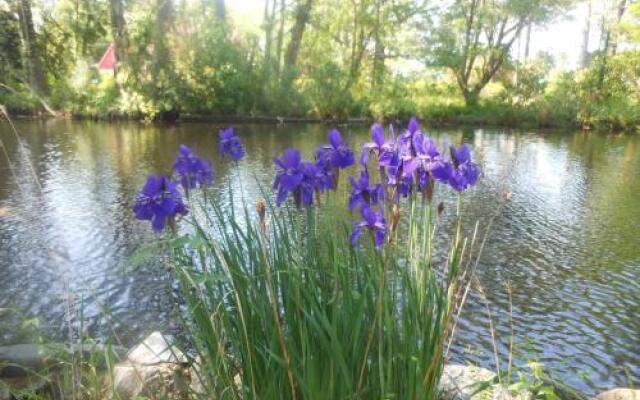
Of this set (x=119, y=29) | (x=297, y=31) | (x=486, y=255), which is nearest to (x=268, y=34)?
(x=297, y=31)

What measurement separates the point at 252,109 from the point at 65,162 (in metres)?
13.0

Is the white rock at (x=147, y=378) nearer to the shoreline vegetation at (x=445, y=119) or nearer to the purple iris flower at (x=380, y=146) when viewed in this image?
the purple iris flower at (x=380, y=146)

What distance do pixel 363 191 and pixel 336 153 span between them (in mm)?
172

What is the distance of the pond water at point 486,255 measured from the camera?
179 inches

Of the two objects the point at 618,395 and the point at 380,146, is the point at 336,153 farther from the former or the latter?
the point at 618,395

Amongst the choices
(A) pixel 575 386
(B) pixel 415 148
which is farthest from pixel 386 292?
(A) pixel 575 386

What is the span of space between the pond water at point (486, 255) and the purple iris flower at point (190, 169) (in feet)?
1.35

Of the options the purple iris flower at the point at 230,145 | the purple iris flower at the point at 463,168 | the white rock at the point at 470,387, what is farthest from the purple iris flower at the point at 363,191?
the white rock at the point at 470,387

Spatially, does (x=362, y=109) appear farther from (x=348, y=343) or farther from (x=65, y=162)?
(x=348, y=343)

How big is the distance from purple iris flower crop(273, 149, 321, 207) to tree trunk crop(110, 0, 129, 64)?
23.0m

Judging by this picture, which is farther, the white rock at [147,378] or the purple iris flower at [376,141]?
the white rock at [147,378]

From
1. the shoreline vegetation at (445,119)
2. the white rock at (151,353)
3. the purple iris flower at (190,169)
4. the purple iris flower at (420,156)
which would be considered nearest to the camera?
the purple iris flower at (420,156)

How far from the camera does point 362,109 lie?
25.4 metres

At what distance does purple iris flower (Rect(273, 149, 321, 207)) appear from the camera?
1.78 metres
